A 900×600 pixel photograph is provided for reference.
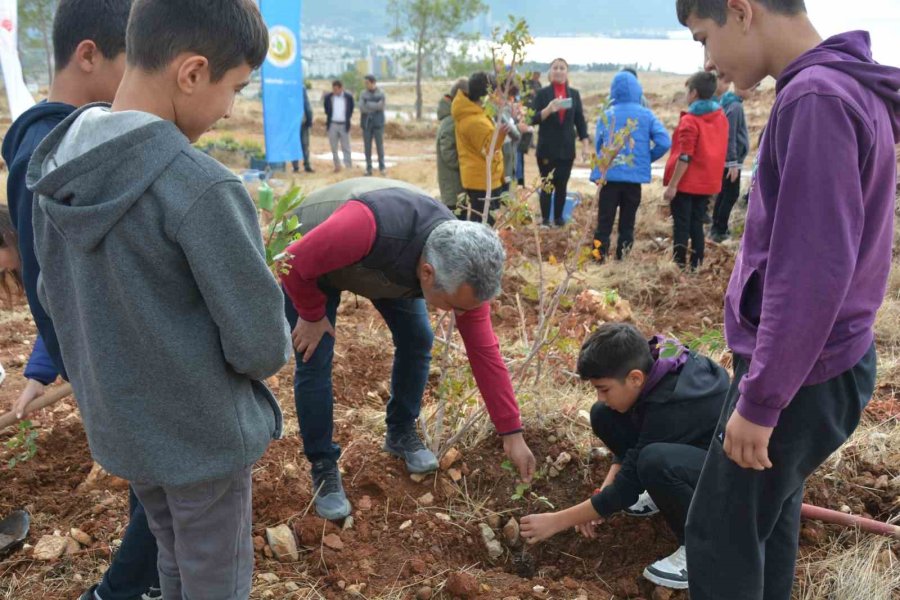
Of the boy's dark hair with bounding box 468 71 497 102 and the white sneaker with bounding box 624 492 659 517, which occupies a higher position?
the boy's dark hair with bounding box 468 71 497 102

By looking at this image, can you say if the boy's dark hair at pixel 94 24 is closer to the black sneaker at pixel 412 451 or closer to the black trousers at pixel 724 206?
the black sneaker at pixel 412 451

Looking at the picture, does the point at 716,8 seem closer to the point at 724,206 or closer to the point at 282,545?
the point at 282,545

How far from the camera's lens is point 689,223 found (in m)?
5.76

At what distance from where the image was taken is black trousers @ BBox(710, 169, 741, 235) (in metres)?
6.61

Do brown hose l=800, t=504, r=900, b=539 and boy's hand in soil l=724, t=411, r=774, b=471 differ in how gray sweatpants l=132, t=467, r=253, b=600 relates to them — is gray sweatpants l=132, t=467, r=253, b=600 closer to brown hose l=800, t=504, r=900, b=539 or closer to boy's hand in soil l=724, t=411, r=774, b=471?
boy's hand in soil l=724, t=411, r=774, b=471

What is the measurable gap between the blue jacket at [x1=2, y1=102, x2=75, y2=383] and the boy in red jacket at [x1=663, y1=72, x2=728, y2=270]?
4.61 meters

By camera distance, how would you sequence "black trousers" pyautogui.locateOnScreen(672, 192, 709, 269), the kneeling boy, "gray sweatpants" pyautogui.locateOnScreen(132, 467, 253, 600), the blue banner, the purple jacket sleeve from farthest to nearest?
1. the blue banner
2. "black trousers" pyautogui.locateOnScreen(672, 192, 709, 269)
3. the kneeling boy
4. "gray sweatpants" pyautogui.locateOnScreen(132, 467, 253, 600)
5. the purple jacket sleeve

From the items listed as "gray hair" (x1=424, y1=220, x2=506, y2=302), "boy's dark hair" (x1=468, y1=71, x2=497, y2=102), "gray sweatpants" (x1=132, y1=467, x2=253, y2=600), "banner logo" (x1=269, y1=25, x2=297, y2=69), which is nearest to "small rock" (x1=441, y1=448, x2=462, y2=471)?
"gray hair" (x1=424, y1=220, x2=506, y2=302)

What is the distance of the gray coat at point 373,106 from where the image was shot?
12.8m

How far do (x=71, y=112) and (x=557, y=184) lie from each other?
5.66 meters

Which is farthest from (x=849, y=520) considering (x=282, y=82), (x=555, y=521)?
(x=282, y=82)

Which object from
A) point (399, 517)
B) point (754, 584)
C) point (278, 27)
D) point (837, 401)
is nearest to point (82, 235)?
point (837, 401)

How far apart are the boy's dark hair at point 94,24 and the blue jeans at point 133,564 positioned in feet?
3.68

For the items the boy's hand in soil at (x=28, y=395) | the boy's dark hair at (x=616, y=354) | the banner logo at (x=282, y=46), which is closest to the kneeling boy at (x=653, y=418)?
the boy's dark hair at (x=616, y=354)
